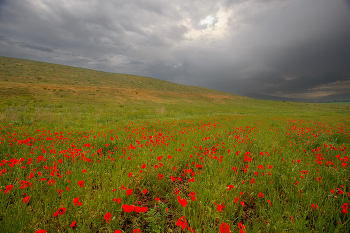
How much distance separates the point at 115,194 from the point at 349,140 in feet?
30.9

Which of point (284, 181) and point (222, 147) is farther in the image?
point (222, 147)

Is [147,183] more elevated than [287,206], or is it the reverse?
[287,206]

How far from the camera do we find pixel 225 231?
1.57 metres

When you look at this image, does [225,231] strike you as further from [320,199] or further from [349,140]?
[349,140]

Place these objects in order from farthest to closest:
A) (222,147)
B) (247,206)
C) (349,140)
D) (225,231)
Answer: (349,140), (222,147), (247,206), (225,231)

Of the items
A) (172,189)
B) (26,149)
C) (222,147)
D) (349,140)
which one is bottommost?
(26,149)

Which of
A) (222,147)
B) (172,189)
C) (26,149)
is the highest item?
(222,147)

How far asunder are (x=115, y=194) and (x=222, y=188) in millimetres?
1881

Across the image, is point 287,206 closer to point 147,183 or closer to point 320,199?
point 320,199

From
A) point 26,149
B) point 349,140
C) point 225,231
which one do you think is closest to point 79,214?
point 225,231

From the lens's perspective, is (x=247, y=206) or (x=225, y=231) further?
(x=247, y=206)

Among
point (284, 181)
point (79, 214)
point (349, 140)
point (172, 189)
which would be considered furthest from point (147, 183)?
point (349, 140)

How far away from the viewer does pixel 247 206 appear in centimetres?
245

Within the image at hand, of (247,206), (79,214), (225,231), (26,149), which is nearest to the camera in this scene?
(225,231)
